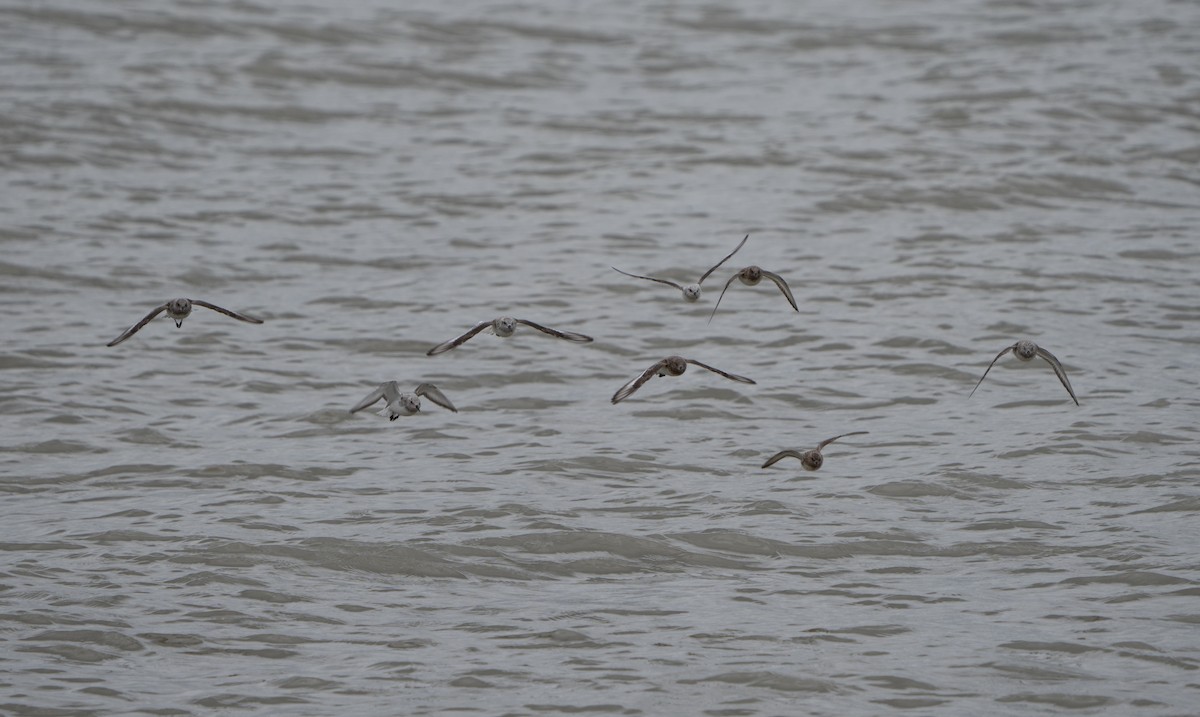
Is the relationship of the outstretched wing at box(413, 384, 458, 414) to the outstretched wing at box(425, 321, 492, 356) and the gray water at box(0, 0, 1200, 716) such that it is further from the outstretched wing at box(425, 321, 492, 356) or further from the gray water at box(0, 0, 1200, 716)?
the gray water at box(0, 0, 1200, 716)

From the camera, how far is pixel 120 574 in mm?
10609

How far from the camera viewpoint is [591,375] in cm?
1499

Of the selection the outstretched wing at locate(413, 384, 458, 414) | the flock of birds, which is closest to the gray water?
the flock of birds

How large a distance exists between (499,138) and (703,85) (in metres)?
4.58

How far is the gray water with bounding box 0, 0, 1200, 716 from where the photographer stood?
31.3ft

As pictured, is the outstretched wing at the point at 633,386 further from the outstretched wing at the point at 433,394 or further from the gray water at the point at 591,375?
the gray water at the point at 591,375

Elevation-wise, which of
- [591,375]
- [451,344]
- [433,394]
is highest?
[451,344]

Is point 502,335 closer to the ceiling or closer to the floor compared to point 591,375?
closer to the ceiling

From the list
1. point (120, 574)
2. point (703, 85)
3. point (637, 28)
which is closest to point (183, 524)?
point (120, 574)

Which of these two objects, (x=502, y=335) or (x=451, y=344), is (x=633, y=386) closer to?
(x=451, y=344)

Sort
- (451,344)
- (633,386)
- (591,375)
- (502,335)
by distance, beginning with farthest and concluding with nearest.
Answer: (591,375)
(502,335)
(633,386)
(451,344)

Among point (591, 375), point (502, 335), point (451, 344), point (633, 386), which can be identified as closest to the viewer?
point (451, 344)

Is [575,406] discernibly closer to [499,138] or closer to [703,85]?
[499,138]

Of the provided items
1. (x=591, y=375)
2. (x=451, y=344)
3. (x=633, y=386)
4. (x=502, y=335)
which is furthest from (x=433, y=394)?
(x=591, y=375)
